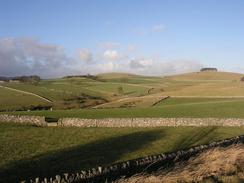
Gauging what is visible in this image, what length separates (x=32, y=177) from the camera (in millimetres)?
20625

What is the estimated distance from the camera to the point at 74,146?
32.0 metres

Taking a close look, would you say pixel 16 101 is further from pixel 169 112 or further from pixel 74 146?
pixel 74 146

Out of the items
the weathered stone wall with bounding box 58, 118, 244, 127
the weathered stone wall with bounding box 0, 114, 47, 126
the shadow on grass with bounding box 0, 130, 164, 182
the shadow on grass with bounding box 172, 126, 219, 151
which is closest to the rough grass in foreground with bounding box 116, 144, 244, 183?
the shadow on grass with bounding box 0, 130, 164, 182

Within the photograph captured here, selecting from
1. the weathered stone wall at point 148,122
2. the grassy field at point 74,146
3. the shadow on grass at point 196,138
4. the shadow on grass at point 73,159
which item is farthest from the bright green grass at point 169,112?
the shadow on grass at point 73,159

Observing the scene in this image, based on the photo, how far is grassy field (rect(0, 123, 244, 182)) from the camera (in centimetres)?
2353

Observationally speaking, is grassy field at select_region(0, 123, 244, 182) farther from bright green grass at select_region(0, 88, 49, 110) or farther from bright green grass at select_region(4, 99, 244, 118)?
bright green grass at select_region(0, 88, 49, 110)

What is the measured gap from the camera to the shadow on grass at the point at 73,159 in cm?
2167

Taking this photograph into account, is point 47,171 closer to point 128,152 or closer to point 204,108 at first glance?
point 128,152

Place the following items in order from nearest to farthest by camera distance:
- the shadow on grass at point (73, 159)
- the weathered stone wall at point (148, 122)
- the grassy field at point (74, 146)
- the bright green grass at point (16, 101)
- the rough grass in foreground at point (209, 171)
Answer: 1. the rough grass in foreground at point (209, 171)
2. the shadow on grass at point (73, 159)
3. the grassy field at point (74, 146)
4. the weathered stone wall at point (148, 122)
5. the bright green grass at point (16, 101)

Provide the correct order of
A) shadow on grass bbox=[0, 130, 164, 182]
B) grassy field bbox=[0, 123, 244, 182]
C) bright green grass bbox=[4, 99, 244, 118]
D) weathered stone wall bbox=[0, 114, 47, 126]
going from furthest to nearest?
bright green grass bbox=[4, 99, 244, 118] < weathered stone wall bbox=[0, 114, 47, 126] < grassy field bbox=[0, 123, 244, 182] < shadow on grass bbox=[0, 130, 164, 182]

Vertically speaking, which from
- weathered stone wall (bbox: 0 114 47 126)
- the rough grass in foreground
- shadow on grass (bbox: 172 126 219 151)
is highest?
the rough grass in foreground

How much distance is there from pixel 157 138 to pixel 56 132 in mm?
10189

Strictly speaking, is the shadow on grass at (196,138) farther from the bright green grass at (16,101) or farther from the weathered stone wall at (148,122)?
the bright green grass at (16,101)

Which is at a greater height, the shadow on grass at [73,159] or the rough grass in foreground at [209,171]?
the rough grass in foreground at [209,171]
